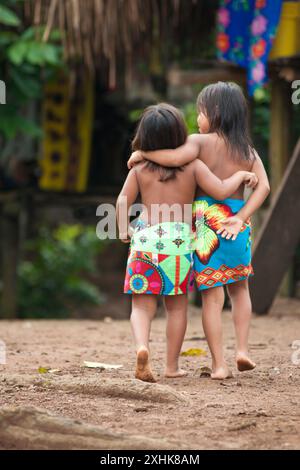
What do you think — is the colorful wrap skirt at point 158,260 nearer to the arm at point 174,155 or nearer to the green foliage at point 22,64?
the arm at point 174,155

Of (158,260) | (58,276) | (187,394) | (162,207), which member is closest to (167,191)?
(162,207)

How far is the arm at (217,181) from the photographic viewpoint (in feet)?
15.0

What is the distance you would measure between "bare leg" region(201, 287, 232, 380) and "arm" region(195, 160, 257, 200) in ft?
1.55

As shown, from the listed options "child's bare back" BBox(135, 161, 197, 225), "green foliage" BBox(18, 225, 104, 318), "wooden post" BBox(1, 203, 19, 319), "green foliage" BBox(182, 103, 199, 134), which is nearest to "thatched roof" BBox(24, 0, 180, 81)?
"green foliage" BBox(182, 103, 199, 134)

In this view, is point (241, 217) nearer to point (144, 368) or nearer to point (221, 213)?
point (221, 213)

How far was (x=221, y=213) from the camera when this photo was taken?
4656 millimetres

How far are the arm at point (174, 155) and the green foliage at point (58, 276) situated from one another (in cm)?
959

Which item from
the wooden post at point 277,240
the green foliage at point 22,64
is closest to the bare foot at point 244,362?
the wooden post at point 277,240

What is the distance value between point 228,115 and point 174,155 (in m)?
0.37

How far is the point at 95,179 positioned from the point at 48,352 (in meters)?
8.41

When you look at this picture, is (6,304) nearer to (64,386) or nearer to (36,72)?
(36,72)

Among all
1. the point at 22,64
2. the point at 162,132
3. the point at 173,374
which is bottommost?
the point at 173,374

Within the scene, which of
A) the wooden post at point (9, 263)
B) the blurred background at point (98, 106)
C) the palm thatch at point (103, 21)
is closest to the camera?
the blurred background at point (98, 106)

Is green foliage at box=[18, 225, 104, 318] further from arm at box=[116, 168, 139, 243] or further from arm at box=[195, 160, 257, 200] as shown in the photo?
arm at box=[195, 160, 257, 200]
